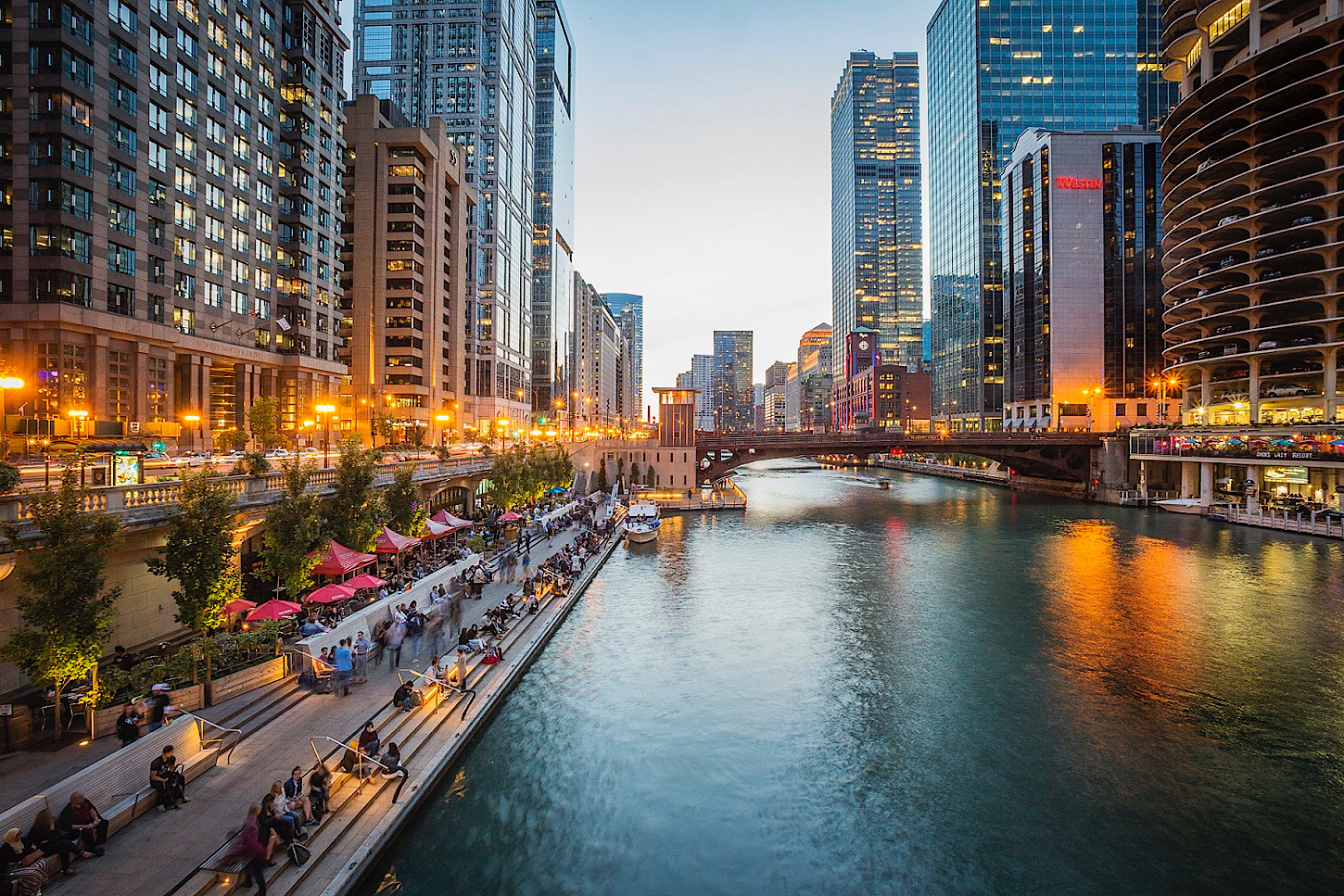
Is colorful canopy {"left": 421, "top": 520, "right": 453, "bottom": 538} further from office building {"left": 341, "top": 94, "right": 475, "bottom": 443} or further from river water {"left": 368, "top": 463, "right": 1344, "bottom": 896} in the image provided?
office building {"left": 341, "top": 94, "right": 475, "bottom": 443}

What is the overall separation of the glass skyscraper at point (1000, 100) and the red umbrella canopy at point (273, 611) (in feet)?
528

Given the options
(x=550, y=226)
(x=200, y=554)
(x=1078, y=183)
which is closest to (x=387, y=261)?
(x=550, y=226)

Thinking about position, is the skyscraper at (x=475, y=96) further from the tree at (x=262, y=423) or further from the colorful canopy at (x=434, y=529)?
the colorful canopy at (x=434, y=529)

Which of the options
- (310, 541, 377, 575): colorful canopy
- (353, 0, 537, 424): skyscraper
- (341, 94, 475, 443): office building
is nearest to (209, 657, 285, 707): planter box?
(310, 541, 377, 575): colorful canopy

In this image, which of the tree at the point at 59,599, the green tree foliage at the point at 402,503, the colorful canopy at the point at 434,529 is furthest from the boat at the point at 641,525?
the tree at the point at 59,599

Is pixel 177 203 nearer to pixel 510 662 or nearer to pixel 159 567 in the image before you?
pixel 159 567

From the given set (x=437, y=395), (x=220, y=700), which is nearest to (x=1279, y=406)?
(x=220, y=700)

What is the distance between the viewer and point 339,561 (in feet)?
83.8

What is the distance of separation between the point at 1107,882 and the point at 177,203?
69.7 m

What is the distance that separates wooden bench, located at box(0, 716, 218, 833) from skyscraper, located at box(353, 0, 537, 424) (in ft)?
343

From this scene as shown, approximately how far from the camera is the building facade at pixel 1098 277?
122m

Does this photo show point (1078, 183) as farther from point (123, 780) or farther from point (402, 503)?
point (123, 780)

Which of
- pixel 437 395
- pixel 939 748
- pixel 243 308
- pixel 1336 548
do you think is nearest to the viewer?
pixel 939 748

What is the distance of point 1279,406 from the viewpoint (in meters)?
75.0
